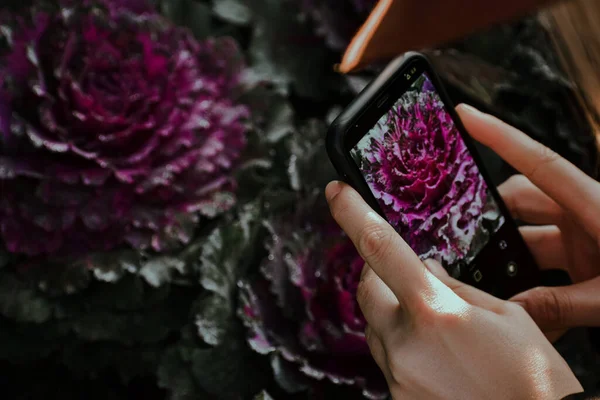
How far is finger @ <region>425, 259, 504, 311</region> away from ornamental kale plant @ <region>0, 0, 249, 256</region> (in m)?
0.22

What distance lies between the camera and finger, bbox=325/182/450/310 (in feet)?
1.13

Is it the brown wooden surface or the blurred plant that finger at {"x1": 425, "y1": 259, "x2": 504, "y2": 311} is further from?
the blurred plant

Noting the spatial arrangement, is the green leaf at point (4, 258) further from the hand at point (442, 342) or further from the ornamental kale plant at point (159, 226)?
the hand at point (442, 342)

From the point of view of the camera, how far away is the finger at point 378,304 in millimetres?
373

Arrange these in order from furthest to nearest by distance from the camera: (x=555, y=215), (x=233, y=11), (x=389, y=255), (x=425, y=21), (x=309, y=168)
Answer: (x=233, y=11) < (x=309, y=168) < (x=555, y=215) < (x=389, y=255) < (x=425, y=21)

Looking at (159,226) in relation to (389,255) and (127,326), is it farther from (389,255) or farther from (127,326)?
(389,255)

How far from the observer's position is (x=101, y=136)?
1.64 ft

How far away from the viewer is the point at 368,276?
40 centimetres

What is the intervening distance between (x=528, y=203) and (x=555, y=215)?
21 mm

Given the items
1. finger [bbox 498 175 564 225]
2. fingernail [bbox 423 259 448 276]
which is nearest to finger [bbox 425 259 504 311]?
fingernail [bbox 423 259 448 276]

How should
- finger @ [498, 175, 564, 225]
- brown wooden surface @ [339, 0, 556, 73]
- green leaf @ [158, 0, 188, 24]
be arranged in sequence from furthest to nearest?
green leaf @ [158, 0, 188, 24], finger @ [498, 175, 564, 225], brown wooden surface @ [339, 0, 556, 73]

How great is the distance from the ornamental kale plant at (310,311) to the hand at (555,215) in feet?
0.41

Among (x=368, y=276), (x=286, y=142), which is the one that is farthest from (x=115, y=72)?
(x=368, y=276)

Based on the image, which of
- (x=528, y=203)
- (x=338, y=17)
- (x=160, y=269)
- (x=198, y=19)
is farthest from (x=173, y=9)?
(x=528, y=203)
